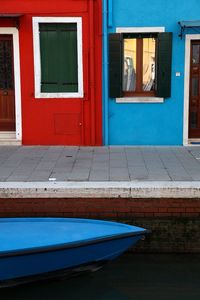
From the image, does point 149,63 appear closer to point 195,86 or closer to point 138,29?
point 138,29

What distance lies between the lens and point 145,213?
739 cm

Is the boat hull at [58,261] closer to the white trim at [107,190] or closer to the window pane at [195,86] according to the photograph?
the white trim at [107,190]

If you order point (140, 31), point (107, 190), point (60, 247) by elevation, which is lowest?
point (60, 247)

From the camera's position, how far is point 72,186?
→ 7406 mm

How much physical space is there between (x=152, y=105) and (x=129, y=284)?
525 centimetres

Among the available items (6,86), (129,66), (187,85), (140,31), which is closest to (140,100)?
(129,66)

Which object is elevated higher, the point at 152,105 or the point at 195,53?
the point at 195,53

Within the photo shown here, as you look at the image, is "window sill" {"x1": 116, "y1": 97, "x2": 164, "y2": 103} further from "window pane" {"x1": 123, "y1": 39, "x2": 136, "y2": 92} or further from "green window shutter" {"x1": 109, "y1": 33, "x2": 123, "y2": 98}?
"window pane" {"x1": 123, "y1": 39, "x2": 136, "y2": 92}

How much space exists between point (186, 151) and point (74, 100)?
8.69 feet

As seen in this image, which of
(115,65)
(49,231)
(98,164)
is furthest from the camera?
(115,65)

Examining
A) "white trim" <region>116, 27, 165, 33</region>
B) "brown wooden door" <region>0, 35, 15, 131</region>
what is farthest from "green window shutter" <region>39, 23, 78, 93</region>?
"white trim" <region>116, 27, 165, 33</region>

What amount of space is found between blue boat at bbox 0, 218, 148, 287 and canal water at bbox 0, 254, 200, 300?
18 centimetres

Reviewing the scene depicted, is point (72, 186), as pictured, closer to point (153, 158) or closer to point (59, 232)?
point (59, 232)

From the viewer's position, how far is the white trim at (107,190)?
727cm
